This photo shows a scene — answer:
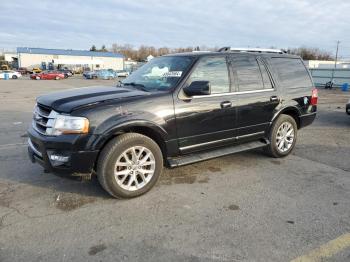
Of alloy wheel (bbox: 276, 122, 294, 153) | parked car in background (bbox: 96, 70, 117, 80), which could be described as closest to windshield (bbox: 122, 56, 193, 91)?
alloy wheel (bbox: 276, 122, 294, 153)

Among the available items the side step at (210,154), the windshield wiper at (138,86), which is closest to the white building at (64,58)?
the windshield wiper at (138,86)

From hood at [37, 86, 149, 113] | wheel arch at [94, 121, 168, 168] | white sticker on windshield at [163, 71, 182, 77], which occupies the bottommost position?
wheel arch at [94, 121, 168, 168]

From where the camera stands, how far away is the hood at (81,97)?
3675 mm

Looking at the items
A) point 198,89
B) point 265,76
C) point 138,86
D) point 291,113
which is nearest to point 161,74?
point 138,86

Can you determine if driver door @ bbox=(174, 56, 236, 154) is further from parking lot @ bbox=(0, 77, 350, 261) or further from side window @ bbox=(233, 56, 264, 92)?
parking lot @ bbox=(0, 77, 350, 261)

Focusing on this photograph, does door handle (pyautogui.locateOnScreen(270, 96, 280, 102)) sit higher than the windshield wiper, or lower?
lower

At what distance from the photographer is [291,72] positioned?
227 inches

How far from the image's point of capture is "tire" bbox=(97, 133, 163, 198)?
373cm

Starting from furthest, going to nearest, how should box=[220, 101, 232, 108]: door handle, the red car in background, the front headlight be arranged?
1. the red car in background
2. box=[220, 101, 232, 108]: door handle
3. the front headlight

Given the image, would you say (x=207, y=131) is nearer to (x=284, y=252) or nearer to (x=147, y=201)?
(x=147, y=201)

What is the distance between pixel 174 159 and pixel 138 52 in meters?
129

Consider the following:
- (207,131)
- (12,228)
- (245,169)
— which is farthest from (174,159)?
(12,228)

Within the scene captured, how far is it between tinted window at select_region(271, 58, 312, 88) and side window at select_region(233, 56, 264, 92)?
1.75 feet

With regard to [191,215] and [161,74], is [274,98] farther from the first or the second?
[191,215]
